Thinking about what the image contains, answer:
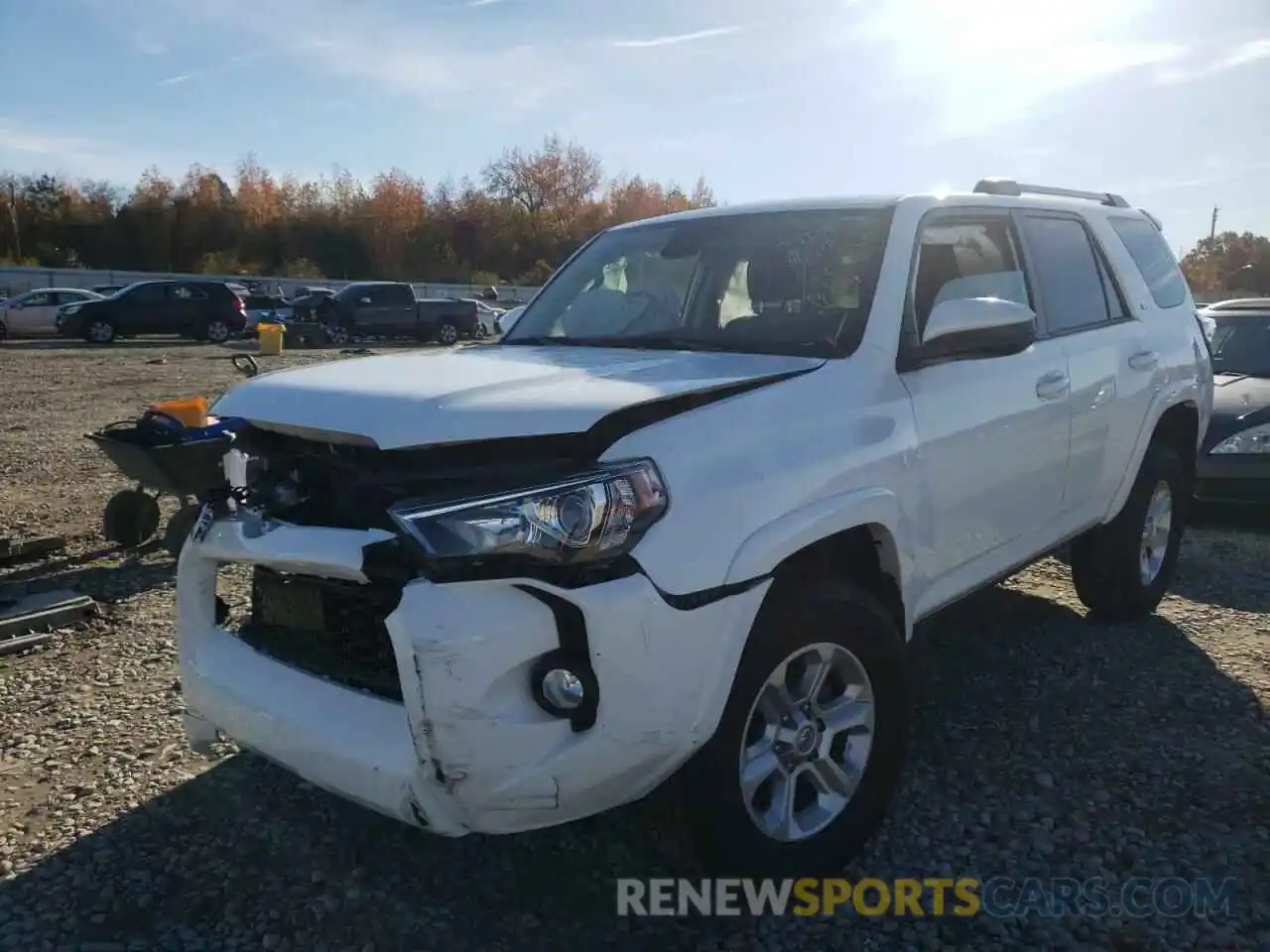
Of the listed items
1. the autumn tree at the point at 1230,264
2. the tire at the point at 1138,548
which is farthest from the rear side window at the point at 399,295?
the autumn tree at the point at 1230,264

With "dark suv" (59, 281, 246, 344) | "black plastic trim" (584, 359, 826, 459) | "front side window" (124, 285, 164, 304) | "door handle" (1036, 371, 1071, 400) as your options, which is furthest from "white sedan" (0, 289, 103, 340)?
"black plastic trim" (584, 359, 826, 459)

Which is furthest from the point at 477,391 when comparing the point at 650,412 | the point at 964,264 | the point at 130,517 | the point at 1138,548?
the point at 130,517

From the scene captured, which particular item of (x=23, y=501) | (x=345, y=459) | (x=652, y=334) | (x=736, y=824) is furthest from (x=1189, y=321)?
(x=23, y=501)

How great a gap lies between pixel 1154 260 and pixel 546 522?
4.26 metres

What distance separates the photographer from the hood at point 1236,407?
6992 mm

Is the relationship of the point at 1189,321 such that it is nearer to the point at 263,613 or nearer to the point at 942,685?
the point at 942,685

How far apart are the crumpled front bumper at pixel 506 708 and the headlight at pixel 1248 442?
→ 5827mm

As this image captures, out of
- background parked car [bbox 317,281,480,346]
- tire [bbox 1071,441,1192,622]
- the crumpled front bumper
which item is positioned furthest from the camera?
background parked car [bbox 317,281,480,346]

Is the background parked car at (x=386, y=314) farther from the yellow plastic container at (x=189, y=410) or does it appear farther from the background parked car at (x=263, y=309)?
the yellow plastic container at (x=189, y=410)

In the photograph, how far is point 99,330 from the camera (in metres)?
28.2

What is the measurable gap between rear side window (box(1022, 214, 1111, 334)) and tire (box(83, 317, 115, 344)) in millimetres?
28935

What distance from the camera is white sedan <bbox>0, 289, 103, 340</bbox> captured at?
2919 centimetres

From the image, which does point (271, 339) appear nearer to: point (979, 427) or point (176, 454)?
point (176, 454)

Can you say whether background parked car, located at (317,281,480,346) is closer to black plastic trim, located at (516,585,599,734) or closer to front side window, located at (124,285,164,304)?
front side window, located at (124,285,164,304)
